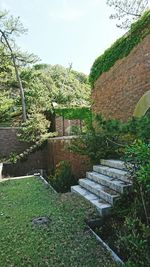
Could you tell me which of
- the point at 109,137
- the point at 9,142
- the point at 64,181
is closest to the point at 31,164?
the point at 9,142

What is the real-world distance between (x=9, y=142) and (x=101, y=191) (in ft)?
36.0

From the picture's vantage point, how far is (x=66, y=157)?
9469 millimetres

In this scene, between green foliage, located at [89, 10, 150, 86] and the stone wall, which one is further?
the stone wall

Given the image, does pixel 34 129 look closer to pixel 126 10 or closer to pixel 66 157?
pixel 66 157

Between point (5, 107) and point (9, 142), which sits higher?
point (5, 107)

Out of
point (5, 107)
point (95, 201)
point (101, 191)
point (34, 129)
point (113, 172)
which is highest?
point (5, 107)

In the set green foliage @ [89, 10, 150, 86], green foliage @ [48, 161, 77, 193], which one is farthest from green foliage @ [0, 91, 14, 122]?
green foliage @ [48, 161, 77, 193]

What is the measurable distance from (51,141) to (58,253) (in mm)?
9879

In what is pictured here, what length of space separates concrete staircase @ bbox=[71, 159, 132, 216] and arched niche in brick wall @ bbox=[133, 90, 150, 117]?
1.35 m

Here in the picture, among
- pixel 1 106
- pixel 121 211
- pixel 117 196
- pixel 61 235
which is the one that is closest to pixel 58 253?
pixel 61 235

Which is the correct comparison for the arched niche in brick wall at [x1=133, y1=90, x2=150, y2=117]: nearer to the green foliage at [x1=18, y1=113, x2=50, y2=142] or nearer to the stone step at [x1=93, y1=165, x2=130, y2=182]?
the stone step at [x1=93, y1=165, x2=130, y2=182]

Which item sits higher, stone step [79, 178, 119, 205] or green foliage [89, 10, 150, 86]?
green foliage [89, 10, 150, 86]

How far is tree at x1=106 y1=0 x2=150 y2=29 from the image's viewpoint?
6949mm

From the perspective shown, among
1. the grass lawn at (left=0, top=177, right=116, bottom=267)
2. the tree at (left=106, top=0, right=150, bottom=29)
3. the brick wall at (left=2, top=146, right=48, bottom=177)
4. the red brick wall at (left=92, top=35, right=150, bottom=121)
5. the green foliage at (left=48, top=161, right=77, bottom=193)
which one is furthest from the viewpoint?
the brick wall at (left=2, top=146, right=48, bottom=177)
